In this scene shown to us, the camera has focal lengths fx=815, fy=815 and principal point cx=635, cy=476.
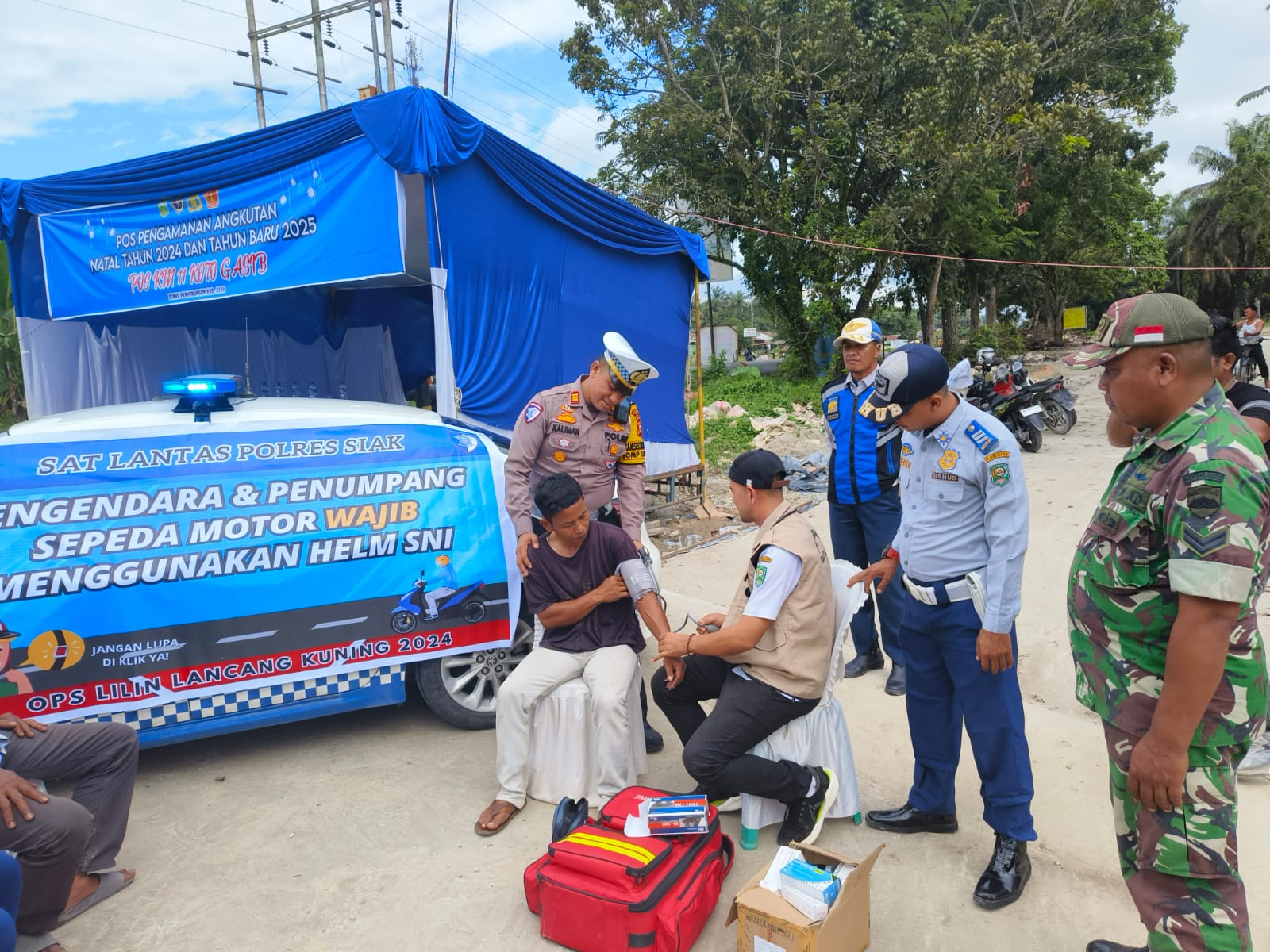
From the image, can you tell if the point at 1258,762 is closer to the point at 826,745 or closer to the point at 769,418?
the point at 826,745

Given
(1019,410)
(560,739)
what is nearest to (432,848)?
(560,739)

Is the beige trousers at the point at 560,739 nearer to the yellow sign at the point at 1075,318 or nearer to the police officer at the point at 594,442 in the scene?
the police officer at the point at 594,442

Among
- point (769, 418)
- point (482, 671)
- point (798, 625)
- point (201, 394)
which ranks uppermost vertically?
point (201, 394)

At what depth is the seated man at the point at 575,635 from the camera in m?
3.02

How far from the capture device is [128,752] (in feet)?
8.81

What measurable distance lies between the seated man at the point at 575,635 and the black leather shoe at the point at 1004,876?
125 centimetres

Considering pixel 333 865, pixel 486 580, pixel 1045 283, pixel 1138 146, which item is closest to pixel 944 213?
pixel 1138 146

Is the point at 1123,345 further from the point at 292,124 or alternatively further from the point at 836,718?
the point at 292,124

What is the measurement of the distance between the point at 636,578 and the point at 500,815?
99 centimetres

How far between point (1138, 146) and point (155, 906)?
94.0 feet

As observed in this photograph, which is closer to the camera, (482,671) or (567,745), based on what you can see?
(567,745)

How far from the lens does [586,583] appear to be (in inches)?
125

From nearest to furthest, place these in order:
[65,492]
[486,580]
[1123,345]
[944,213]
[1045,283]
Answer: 1. [1123,345]
2. [65,492]
3. [486,580]
4. [944,213]
5. [1045,283]

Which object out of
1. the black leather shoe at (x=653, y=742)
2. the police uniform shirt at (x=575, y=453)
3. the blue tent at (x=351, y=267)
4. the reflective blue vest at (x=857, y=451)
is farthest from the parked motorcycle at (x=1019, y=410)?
the black leather shoe at (x=653, y=742)
